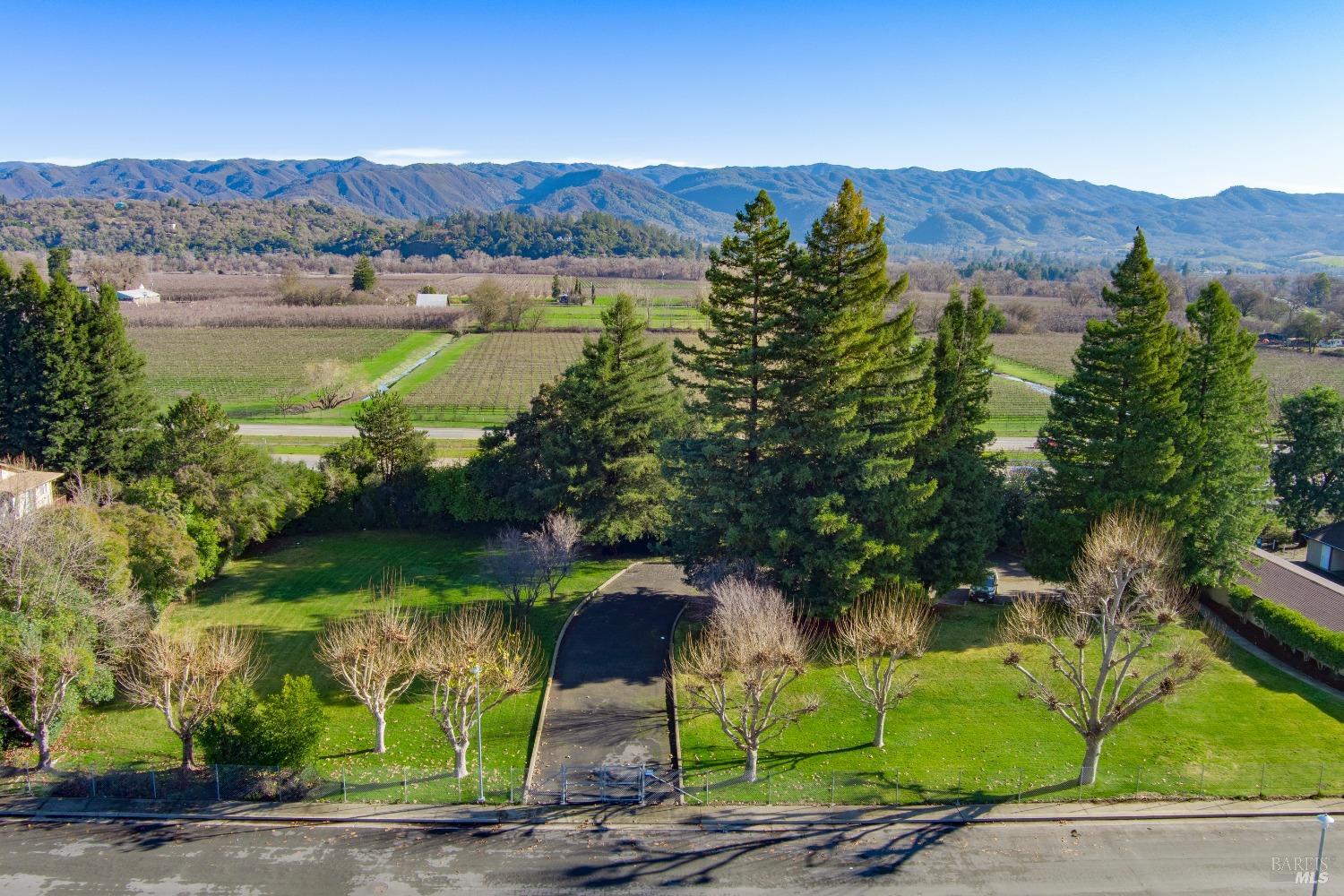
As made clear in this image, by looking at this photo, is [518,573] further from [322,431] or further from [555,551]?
[322,431]

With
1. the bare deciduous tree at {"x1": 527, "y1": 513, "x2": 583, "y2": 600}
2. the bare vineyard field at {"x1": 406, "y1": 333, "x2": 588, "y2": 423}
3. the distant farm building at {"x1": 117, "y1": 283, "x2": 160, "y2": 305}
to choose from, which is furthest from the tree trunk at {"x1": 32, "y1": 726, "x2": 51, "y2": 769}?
the distant farm building at {"x1": 117, "y1": 283, "x2": 160, "y2": 305}

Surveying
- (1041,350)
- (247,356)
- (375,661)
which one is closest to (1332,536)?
(375,661)

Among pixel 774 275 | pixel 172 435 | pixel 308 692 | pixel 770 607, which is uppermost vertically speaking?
pixel 774 275

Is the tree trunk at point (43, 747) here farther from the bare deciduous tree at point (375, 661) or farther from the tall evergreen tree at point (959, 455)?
the tall evergreen tree at point (959, 455)

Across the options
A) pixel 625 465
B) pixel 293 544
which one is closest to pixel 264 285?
pixel 293 544

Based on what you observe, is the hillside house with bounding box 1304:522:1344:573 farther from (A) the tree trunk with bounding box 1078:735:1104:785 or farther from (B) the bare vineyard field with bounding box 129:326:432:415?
(B) the bare vineyard field with bounding box 129:326:432:415

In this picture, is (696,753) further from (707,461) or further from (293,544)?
(293,544)
